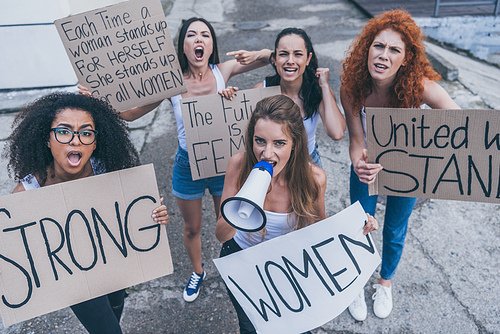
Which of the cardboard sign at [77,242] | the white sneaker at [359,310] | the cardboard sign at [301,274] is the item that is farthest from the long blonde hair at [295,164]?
the white sneaker at [359,310]

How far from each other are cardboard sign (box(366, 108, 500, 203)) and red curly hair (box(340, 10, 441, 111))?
0.76ft

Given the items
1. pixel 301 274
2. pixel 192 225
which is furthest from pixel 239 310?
pixel 192 225

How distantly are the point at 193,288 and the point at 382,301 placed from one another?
1358mm

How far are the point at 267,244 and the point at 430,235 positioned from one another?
2.14m

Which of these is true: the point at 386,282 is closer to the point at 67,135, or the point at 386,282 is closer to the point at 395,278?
the point at 395,278

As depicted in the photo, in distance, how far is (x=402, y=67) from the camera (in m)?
2.01

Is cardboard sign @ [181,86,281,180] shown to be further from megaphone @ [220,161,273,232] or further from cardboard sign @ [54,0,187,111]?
megaphone @ [220,161,273,232]

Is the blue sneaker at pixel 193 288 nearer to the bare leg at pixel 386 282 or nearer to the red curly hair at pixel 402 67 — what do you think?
the bare leg at pixel 386 282

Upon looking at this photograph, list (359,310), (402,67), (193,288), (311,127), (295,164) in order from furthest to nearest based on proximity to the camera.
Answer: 1. (193,288)
2. (359,310)
3. (311,127)
4. (402,67)
5. (295,164)

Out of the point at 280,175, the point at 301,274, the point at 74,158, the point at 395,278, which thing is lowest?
the point at 395,278

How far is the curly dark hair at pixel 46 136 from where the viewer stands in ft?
5.61

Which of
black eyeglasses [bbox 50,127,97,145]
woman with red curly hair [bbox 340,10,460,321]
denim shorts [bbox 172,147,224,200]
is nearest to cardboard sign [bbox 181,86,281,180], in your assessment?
denim shorts [bbox 172,147,224,200]

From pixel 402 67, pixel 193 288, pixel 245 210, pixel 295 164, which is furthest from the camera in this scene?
pixel 193 288

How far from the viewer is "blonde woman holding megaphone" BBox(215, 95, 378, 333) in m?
1.65
